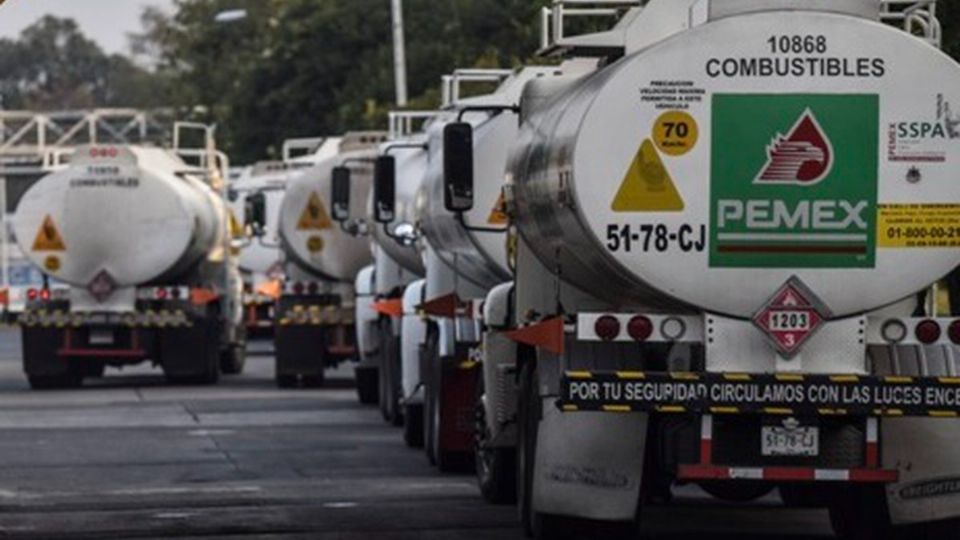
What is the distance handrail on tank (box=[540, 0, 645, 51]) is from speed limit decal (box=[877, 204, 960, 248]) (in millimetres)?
2076

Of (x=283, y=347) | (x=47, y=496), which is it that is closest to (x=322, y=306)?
(x=283, y=347)

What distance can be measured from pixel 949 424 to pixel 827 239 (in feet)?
3.92

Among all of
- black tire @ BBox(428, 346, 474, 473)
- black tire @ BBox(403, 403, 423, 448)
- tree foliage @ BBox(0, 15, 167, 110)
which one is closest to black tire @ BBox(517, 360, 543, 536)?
black tire @ BBox(428, 346, 474, 473)

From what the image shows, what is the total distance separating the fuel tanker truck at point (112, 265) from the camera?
3769cm

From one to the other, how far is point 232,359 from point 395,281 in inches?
520

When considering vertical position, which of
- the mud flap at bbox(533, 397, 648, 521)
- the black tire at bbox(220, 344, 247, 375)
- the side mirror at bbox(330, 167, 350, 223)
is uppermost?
the side mirror at bbox(330, 167, 350, 223)

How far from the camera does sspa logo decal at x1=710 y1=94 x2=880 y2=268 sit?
1588 cm

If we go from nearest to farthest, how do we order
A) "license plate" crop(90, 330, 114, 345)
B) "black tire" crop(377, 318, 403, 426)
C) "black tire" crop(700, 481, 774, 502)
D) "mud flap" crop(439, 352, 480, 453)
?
"black tire" crop(700, 481, 774, 502) → "mud flap" crop(439, 352, 480, 453) → "black tire" crop(377, 318, 403, 426) → "license plate" crop(90, 330, 114, 345)

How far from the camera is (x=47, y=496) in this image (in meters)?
22.0

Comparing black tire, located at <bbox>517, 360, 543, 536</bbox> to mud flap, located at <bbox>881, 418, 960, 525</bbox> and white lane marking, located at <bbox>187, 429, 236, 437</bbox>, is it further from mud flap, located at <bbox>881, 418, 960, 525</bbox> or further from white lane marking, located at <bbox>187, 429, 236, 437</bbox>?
white lane marking, located at <bbox>187, 429, 236, 437</bbox>

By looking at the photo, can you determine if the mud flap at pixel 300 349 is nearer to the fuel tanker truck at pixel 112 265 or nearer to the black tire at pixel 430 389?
the fuel tanker truck at pixel 112 265

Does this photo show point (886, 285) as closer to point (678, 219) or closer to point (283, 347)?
point (678, 219)

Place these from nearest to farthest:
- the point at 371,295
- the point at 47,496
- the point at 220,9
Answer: the point at 47,496, the point at 371,295, the point at 220,9

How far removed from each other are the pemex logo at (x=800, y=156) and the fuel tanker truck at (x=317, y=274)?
71.4 ft
